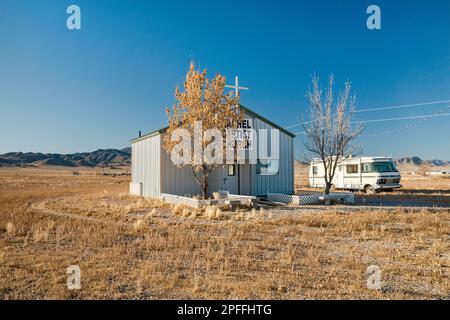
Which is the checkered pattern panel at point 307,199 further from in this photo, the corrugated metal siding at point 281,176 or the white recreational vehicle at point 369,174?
the white recreational vehicle at point 369,174

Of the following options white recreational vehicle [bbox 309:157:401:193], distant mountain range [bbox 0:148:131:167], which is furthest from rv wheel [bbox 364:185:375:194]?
distant mountain range [bbox 0:148:131:167]

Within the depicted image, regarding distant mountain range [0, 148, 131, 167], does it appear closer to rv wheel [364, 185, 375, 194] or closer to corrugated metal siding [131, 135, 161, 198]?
corrugated metal siding [131, 135, 161, 198]

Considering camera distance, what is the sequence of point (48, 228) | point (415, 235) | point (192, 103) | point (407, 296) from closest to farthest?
point (407, 296)
point (415, 235)
point (48, 228)
point (192, 103)

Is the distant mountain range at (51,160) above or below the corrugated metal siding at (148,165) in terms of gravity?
above

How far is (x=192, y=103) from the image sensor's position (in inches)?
688

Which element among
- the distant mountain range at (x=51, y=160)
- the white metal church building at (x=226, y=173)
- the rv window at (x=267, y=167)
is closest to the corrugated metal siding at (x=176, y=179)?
the white metal church building at (x=226, y=173)

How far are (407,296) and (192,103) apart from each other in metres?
13.9

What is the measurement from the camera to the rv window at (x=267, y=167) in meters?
21.6

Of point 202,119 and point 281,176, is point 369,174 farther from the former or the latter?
point 202,119

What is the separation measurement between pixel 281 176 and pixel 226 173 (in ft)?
11.7

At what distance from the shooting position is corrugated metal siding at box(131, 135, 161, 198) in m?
20.3

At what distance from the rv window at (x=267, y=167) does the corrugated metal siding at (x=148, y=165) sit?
610 cm
